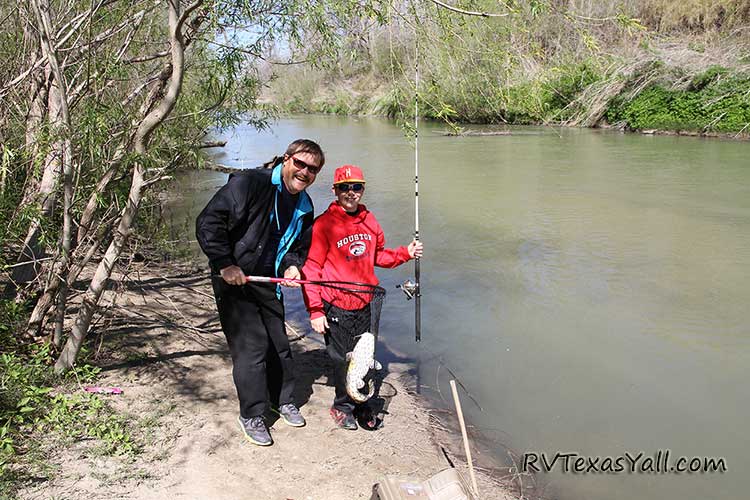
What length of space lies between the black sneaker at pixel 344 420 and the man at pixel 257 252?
1.51 ft

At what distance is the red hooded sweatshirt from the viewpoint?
3.64 meters

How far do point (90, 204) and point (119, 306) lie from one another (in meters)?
1.55

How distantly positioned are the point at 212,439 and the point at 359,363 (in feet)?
2.92

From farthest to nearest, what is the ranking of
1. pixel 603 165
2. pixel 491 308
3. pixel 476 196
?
pixel 603 165, pixel 476 196, pixel 491 308

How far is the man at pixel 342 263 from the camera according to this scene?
11.9ft

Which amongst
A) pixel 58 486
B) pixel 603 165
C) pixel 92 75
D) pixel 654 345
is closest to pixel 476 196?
pixel 603 165

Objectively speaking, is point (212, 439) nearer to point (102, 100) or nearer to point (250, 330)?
point (250, 330)

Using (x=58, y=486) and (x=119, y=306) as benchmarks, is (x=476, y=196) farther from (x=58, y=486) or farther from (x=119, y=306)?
(x=58, y=486)

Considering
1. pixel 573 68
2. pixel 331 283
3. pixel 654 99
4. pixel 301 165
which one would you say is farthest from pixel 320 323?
pixel 654 99

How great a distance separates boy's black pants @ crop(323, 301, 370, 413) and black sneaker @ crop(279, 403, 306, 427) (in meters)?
0.31

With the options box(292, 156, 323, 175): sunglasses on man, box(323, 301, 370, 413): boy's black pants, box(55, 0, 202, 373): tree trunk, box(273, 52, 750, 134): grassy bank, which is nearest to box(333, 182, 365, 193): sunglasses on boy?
box(292, 156, 323, 175): sunglasses on man

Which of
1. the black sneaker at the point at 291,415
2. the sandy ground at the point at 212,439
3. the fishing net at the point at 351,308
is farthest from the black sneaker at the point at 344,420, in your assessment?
the fishing net at the point at 351,308

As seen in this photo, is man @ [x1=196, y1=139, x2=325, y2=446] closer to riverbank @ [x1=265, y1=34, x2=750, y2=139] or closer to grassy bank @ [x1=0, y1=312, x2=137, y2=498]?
grassy bank @ [x1=0, y1=312, x2=137, y2=498]

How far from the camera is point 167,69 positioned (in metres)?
3.91
